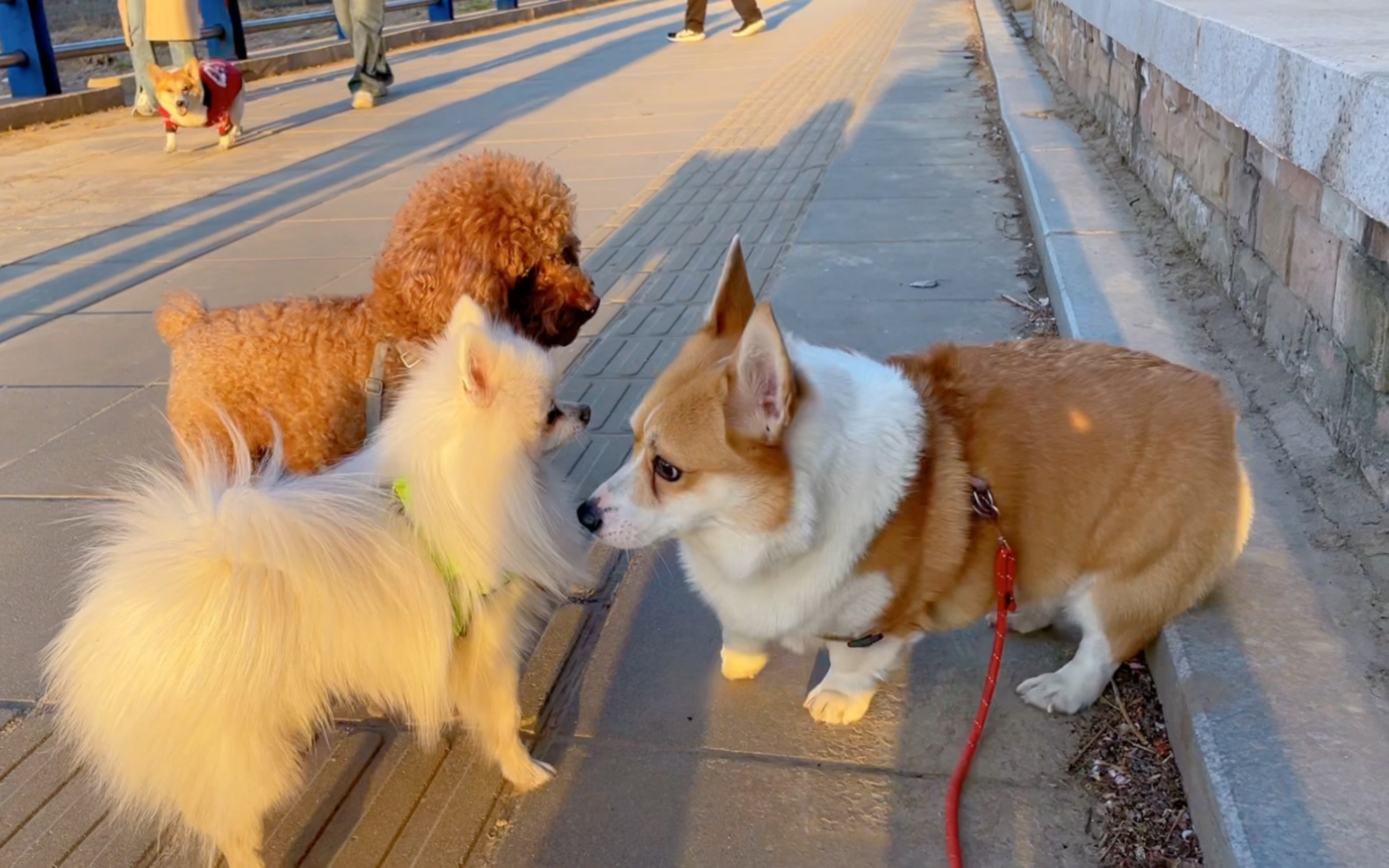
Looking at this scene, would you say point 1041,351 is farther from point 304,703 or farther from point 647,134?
point 647,134

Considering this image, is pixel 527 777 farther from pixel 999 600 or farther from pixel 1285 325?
pixel 1285 325

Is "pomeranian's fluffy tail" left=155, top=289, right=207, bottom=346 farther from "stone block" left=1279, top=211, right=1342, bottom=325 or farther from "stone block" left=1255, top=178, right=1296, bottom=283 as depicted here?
"stone block" left=1255, top=178, right=1296, bottom=283

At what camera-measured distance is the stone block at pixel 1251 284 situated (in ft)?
13.5

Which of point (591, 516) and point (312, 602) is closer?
point (312, 602)

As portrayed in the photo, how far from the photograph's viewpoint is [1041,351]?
9.54 feet

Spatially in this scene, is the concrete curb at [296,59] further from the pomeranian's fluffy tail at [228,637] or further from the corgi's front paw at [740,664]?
the corgi's front paw at [740,664]

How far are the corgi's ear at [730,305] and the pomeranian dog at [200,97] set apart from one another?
31.3 ft

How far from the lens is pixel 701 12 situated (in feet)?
62.4

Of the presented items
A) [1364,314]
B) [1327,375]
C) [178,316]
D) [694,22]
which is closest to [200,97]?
[178,316]

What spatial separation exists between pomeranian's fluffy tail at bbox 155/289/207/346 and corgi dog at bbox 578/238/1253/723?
1.84 metres

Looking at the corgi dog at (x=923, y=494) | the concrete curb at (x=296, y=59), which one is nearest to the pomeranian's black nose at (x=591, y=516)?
A: the corgi dog at (x=923, y=494)

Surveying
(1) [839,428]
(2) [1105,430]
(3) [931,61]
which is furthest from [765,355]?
(3) [931,61]

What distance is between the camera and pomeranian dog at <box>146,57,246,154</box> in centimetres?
1020

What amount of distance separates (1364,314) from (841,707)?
2014 millimetres
